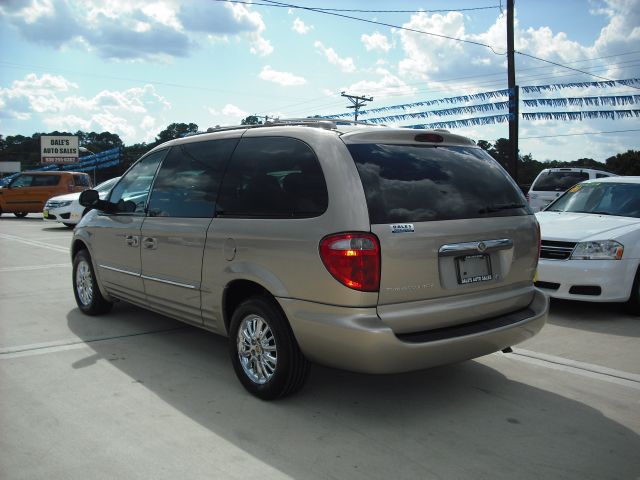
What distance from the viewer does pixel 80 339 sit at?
5.14 meters

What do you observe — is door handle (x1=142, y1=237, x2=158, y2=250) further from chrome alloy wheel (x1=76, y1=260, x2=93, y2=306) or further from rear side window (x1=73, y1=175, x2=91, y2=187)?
rear side window (x1=73, y1=175, x2=91, y2=187)

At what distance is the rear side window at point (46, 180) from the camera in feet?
72.0

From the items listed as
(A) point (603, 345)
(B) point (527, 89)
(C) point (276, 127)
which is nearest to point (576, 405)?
(A) point (603, 345)

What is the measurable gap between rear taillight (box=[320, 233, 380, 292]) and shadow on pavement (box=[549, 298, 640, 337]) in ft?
11.6

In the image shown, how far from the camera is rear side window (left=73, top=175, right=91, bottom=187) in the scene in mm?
22125

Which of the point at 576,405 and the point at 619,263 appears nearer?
the point at 576,405

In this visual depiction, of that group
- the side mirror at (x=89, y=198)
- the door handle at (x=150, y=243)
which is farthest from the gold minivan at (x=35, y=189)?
the door handle at (x=150, y=243)

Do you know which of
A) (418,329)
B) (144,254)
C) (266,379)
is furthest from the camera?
(144,254)

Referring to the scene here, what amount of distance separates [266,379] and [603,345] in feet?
10.7

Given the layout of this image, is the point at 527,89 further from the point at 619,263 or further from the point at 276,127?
the point at 276,127

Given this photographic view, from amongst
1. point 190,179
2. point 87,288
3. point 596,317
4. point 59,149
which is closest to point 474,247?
point 190,179

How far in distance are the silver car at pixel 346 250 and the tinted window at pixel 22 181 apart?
20218 millimetres

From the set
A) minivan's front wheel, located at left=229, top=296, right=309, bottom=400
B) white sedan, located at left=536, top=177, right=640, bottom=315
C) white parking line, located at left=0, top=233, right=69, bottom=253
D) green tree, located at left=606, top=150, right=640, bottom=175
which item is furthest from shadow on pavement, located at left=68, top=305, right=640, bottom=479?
green tree, located at left=606, top=150, right=640, bottom=175

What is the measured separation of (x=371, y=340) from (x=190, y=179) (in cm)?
212
